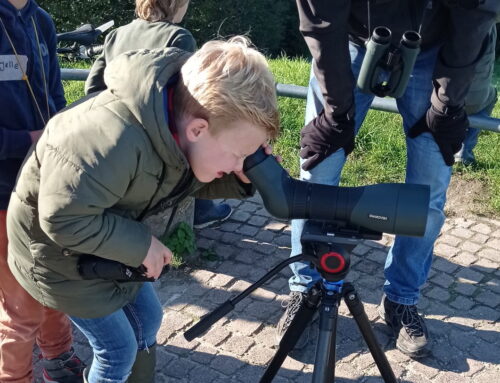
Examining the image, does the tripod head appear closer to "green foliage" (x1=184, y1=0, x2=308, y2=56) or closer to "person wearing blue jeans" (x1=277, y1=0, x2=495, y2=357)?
"person wearing blue jeans" (x1=277, y1=0, x2=495, y2=357)

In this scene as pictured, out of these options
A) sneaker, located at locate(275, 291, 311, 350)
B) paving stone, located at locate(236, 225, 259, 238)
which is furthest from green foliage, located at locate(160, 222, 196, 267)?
sneaker, located at locate(275, 291, 311, 350)

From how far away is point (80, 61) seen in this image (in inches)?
292

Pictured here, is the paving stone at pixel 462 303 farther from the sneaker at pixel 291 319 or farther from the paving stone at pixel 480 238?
the sneaker at pixel 291 319

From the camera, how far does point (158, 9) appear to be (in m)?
3.06

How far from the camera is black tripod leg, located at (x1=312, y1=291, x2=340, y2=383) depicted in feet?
7.34

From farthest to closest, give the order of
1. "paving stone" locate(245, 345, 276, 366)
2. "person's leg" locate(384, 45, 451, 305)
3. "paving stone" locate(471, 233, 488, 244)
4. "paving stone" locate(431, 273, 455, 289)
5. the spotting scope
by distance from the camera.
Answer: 1. "paving stone" locate(471, 233, 488, 244)
2. "paving stone" locate(431, 273, 455, 289)
3. "paving stone" locate(245, 345, 276, 366)
4. "person's leg" locate(384, 45, 451, 305)
5. the spotting scope

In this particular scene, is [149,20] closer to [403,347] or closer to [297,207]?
[297,207]

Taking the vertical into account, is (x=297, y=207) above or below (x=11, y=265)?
above

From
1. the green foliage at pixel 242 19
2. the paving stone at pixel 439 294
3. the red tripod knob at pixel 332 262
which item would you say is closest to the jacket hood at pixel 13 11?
the red tripod knob at pixel 332 262

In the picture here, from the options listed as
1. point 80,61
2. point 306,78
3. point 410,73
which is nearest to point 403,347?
point 410,73

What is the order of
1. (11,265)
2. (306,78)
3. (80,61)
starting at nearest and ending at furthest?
(11,265), (306,78), (80,61)

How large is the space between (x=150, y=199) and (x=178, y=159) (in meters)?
0.22

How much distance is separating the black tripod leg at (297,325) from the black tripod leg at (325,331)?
8cm

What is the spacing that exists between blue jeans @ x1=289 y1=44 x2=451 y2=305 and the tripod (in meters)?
0.68
